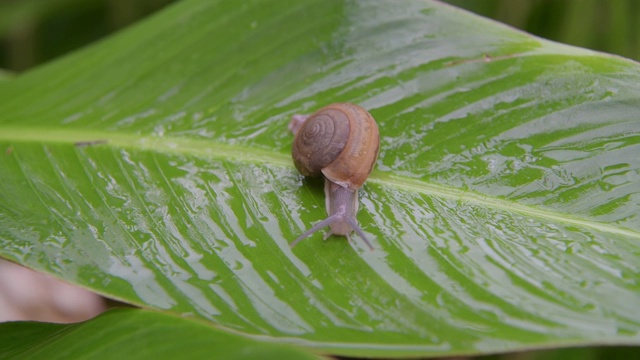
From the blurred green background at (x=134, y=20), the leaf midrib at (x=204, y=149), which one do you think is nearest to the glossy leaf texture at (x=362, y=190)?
the leaf midrib at (x=204, y=149)

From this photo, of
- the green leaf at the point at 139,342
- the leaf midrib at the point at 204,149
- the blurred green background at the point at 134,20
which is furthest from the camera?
the blurred green background at the point at 134,20

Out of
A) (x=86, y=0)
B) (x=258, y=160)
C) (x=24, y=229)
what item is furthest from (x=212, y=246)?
(x=86, y=0)

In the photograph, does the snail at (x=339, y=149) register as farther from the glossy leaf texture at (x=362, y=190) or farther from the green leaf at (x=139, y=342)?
the green leaf at (x=139, y=342)

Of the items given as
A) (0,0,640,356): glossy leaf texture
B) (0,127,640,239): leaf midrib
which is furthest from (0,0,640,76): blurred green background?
(0,127,640,239): leaf midrib

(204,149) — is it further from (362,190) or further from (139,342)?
(139,342)

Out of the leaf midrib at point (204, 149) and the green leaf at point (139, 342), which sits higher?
the leaf midrib at point (204, 149)

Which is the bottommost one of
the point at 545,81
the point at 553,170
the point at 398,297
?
the point at 398,297

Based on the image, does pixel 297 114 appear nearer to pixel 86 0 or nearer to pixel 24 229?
pixel 24 229
